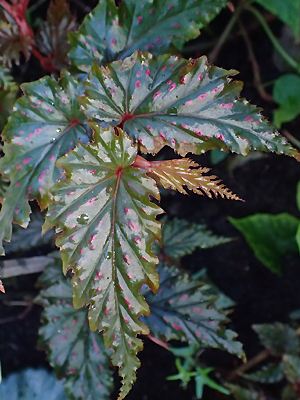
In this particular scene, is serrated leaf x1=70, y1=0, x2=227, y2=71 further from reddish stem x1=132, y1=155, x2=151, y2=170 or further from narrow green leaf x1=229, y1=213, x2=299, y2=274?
narrow green leaf x1=229, y1=213, x2=299, y2=274

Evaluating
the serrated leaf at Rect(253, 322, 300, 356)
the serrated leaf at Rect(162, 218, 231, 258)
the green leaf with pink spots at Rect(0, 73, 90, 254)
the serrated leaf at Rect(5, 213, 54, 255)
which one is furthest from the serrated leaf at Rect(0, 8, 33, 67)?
the serrated leaf at Rect(253, 322, 300, 356)

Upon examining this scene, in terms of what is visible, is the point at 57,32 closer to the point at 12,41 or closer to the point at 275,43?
the point at 12,41

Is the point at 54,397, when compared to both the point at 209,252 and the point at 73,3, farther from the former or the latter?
the point at 73,3

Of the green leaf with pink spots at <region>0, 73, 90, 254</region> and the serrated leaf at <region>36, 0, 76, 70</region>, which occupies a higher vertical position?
the serrated leaf at <region>36, 0, 76, 70</region>

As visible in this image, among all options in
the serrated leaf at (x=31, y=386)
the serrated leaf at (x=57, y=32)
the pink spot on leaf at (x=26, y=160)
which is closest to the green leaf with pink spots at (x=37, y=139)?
the pink spot on leaf at (x=26, y=160)

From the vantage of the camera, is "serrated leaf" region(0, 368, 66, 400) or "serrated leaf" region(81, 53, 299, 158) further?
"serrated leaf" region(0, 368, 66, 400)
